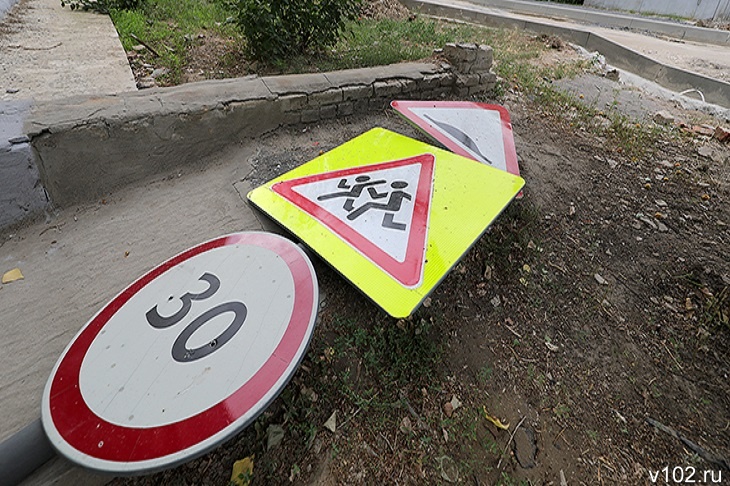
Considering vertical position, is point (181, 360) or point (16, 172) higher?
point (16, 172)

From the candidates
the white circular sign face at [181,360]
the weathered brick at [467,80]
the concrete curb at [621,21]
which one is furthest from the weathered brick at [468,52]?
the concrete curb at [621,21]

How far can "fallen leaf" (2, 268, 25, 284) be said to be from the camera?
1.67 meters

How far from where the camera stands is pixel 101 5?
499 centimetres

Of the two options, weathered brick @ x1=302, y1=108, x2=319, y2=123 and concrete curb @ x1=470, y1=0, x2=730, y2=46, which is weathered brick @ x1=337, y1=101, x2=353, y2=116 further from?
concrete curb @ x1=470, y1=0, x2=730, y2=46

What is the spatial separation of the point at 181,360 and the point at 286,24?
3590 mm

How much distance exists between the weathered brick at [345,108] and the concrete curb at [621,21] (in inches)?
456

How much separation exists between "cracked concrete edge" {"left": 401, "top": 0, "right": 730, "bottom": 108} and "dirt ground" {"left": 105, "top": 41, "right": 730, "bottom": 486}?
4.32m

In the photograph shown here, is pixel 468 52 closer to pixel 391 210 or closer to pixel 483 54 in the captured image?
pixel 483 54

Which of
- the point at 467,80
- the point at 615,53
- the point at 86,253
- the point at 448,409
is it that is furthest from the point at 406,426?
the point at 615,53

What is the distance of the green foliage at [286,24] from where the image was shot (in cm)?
345

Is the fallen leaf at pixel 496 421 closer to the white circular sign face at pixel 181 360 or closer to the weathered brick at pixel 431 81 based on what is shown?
the white circular sign face at pixel 181 360

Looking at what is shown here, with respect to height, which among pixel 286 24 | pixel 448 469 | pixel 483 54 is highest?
pixel 286 24

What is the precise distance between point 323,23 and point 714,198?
3758 mm

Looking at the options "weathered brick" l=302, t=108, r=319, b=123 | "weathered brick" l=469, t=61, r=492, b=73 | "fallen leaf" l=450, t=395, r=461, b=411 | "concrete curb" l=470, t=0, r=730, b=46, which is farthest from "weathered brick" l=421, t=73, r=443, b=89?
"concrete curb" l=470, t=0, r=730, b=46
